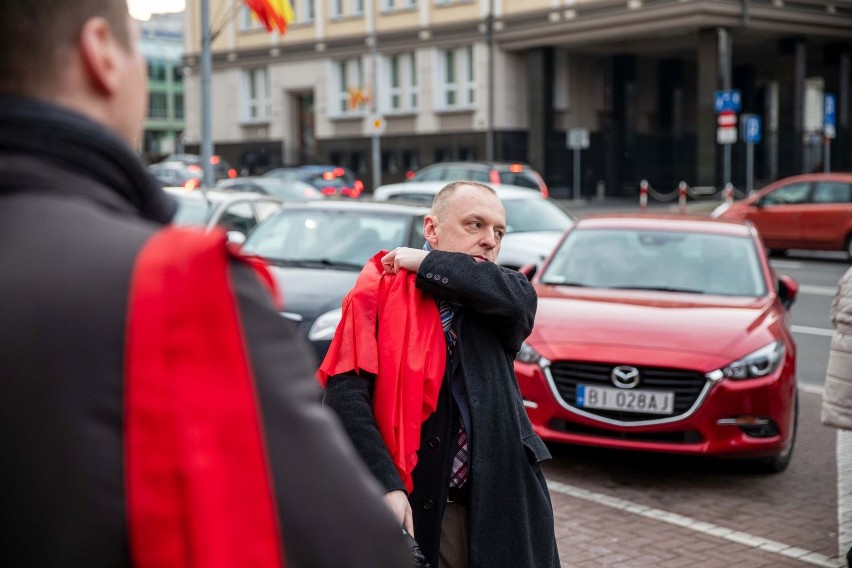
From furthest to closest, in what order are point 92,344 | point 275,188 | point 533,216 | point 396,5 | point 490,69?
point 396,5 → point 490,69 → point 275,188 → point 533,216 → point 92,344

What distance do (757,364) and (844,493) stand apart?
34.6 inches

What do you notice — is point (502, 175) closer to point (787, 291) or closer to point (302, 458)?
point (787, 291)

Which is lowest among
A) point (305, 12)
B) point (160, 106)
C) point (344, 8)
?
point (160, 106)

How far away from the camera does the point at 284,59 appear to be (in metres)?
52.0

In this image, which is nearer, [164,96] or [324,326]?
[324,326]

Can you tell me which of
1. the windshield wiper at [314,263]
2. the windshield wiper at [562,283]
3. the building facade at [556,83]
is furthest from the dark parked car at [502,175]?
the windshield wiper at [562,283]

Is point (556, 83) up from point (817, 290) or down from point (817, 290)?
up

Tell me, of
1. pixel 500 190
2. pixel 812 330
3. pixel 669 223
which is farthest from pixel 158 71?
pixel 669 223

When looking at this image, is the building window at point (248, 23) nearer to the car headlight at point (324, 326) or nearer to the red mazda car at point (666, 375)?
the car headlight at point (324, 326)

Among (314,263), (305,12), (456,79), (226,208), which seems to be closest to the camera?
(314,263)

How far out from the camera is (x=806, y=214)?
21.2 meters

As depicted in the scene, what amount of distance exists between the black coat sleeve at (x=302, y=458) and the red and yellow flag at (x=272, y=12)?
40.0ft

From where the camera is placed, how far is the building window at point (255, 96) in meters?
53.5

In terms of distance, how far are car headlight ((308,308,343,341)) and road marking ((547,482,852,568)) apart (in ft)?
6.79
